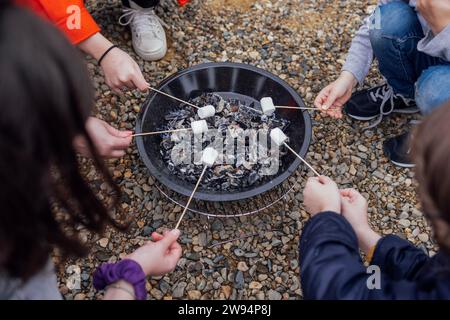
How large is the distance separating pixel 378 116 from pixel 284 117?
0.59m

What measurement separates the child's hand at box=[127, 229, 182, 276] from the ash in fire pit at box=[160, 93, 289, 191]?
1.32 feet

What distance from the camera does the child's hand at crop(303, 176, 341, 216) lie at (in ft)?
5.18

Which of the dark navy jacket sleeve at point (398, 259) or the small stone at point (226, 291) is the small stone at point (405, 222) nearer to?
the dark navy jacket sleeve at point (398, 259)

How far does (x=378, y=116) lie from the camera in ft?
7.85

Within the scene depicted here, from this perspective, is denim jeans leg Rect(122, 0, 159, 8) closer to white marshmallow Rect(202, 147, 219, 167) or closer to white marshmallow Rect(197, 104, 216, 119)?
white marshmallow Rect(197, 104, 216, 119)

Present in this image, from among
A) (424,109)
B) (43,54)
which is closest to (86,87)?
(43,54)

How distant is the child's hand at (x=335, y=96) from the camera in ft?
6.63

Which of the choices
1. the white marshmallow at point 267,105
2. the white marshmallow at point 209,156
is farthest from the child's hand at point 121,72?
the white marshmallow at point 267,105

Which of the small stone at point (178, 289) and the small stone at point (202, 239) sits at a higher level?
the small stone at point (202, 239)

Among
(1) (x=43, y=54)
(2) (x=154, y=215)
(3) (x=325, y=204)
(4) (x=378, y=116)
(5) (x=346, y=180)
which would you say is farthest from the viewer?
(4) (x=378, y=116)

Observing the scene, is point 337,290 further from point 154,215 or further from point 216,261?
point 154,215

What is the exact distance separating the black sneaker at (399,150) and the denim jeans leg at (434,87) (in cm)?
32

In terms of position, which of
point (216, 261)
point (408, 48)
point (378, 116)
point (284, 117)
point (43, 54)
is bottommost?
point (216, 261)

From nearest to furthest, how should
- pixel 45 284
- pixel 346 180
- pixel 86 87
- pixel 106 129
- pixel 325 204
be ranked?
pixel 86 87 < pixel 45 284 < pixel 325 204 < pixel 106 129 < pixel 346 180
